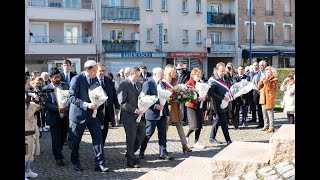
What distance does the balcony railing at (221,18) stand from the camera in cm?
4725

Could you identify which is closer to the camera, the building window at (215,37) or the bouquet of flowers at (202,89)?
the bouquet of flowers at (202,89)

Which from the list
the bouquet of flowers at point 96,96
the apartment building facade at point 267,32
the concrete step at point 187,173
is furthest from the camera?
the apartment building facade at point 267,32

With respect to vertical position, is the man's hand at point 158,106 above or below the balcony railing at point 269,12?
below

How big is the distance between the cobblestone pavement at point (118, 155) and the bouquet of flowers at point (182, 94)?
1.21 meters

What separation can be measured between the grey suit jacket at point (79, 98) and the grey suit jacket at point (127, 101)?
746 millimetres

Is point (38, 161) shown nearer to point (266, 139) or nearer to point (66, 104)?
point (66, 104)

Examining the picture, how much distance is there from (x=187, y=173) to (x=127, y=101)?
2.32 meters

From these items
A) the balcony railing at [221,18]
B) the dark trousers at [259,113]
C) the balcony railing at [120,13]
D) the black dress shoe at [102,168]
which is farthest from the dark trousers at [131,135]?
the balcony railing at [221,18]

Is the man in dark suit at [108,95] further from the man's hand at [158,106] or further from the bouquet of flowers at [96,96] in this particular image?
the bouquet of flowers at [96,96]

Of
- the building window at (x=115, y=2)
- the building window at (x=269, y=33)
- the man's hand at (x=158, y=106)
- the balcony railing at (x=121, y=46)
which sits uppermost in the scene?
the building window at (x=115, y=2)

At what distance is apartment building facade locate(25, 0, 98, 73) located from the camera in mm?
36469

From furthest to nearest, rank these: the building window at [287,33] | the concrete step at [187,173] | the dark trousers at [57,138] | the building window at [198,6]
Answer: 1. the building window at [287,33]
2. the building window at [198,6]
3. the dark trousers at [57,138]
4. the concrete step at [187,173]

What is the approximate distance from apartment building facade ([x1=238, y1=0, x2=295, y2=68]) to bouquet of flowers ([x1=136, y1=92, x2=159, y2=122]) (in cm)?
3964
